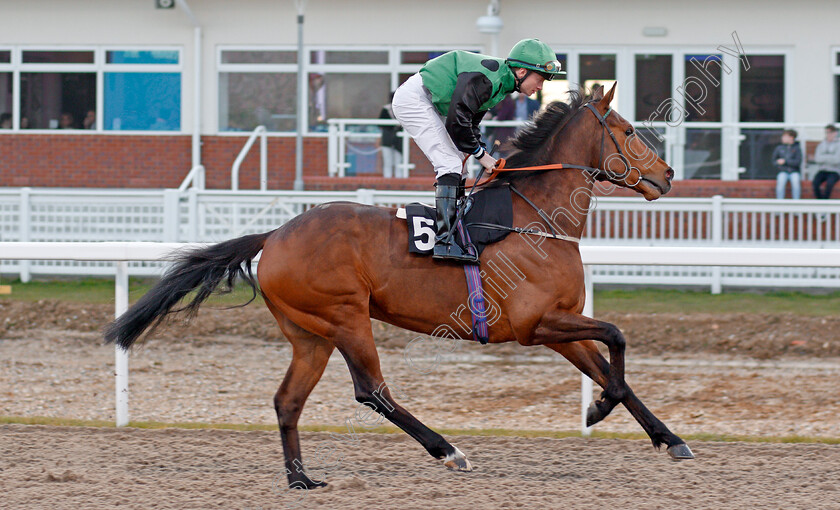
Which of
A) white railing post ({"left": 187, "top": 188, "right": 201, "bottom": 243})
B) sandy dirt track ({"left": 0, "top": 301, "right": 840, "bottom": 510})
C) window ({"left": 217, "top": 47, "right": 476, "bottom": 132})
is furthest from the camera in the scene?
window ({"left": 217, "top": 47, "right": 476, "bottom": 132})

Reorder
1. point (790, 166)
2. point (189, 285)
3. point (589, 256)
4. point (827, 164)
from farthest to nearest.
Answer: point (790, 166) < point (827, 164) < point (589, 256) < point (189, 285)

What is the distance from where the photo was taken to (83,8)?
14.2m

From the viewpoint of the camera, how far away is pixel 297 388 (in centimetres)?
439

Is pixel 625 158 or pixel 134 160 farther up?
pixel 134 160

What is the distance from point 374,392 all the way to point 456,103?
1226 millimetres

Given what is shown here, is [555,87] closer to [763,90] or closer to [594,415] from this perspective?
[763,90]

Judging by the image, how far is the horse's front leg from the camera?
4191 mm

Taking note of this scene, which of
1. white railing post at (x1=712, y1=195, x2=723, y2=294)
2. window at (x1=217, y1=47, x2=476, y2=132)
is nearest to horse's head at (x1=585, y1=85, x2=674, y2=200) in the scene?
white railing post at (x1=712, y1=195, x2=723, y2=294)

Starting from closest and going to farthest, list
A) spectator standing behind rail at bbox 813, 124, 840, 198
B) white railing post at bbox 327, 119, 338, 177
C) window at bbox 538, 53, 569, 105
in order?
spectator standing behind rail at bbox 813, 124, 840, 198 < white railing post at bbox 327, 119, 338, 177 < window at bbox 538, 53, 569, 105

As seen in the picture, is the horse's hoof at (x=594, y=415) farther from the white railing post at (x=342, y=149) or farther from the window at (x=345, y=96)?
the window at (x=345, y=96)

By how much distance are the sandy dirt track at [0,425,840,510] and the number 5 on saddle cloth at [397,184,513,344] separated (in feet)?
2.24

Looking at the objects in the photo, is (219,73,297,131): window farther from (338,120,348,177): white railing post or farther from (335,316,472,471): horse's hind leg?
(335,316,472,471): horse's hind leg

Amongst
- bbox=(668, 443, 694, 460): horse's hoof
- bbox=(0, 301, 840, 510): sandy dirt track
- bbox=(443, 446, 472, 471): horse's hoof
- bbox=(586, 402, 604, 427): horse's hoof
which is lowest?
bbox=(0, 301, 840, 510): sandy dirt track

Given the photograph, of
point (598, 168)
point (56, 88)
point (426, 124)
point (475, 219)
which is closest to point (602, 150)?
point (598, 168)
